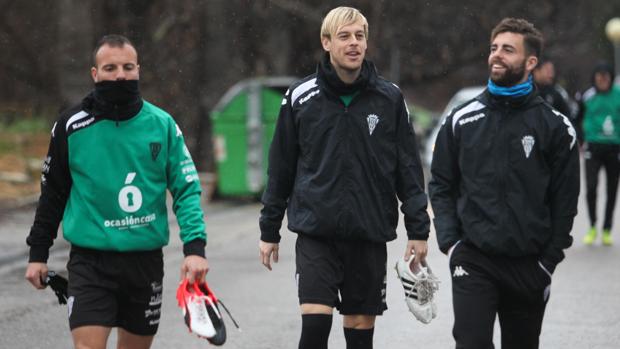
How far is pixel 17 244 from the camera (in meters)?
14.5

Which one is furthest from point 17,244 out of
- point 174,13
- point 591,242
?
point 174,13

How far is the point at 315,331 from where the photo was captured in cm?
616

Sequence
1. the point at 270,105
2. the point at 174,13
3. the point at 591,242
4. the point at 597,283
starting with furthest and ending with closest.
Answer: the point at 174,13
the point at 270,105
the point at 591,242
the point at 597,283

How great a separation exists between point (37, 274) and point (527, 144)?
Result: 224 cm

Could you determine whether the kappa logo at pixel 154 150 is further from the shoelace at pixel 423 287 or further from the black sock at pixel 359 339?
the shoelace at pixel 423 287

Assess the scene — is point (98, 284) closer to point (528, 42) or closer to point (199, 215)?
point (199, 215)

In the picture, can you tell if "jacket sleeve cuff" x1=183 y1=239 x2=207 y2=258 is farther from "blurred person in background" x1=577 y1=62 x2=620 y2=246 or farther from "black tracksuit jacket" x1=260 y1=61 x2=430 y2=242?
"blurred person in background" x1=577 y1=62 x2=620 y2=246

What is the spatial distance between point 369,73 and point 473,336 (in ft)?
4.48

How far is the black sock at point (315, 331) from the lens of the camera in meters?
6.16

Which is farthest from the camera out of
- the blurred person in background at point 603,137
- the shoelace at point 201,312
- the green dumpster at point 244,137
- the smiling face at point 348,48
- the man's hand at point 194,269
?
the green dumpster at point 244,137

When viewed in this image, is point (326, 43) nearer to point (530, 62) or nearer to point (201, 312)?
point (530, 62)

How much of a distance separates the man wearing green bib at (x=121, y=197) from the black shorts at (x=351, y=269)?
0.62 m

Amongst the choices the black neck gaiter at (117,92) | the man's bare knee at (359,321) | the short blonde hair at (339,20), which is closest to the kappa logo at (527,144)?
the short blonde hair at (339,20)

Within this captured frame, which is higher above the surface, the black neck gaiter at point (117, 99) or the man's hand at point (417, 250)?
the black neck gaiter at point (117, 99)
